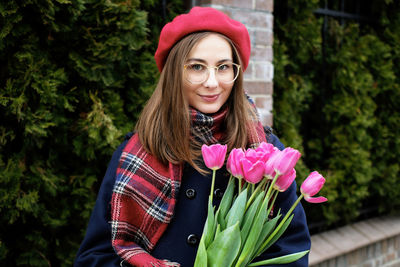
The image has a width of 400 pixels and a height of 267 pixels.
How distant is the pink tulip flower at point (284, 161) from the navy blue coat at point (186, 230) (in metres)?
0.38

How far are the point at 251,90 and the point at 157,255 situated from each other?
4.32ft

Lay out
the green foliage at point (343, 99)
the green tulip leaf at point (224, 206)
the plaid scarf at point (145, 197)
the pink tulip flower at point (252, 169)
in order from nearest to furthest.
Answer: the pink tulip flower at point (252, 169)
the green tulip leaf at point (224, 206)
the plaid scarf at point (145, 197)
the green foliage at point (343, 99)

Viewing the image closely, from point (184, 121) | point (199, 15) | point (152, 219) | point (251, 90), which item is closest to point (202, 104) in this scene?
point (184, 121)

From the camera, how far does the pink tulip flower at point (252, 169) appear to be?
109 cm

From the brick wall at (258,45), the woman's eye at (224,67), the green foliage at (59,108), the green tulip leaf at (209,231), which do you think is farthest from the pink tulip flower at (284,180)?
the brick wall at (258,45)

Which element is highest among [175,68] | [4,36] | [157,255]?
[4,36]

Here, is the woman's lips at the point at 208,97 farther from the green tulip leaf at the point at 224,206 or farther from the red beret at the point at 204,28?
the green tulip leaf at the point at 224,206

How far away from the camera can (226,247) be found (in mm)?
1103

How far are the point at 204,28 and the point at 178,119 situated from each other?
1.19 ft

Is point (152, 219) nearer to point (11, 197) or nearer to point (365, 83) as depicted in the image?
point (11, 197)

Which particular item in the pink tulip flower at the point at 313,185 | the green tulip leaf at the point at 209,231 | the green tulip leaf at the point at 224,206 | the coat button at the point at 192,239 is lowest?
the coat button at the point at 192,239

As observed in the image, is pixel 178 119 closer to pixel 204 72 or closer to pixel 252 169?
pixel 204 72

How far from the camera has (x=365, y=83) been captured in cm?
351

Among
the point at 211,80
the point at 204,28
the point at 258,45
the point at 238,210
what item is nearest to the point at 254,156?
the point at 238,210
